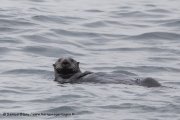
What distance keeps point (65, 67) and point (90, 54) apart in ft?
9.84

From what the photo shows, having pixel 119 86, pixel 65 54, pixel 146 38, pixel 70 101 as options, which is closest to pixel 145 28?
pixel 146 38

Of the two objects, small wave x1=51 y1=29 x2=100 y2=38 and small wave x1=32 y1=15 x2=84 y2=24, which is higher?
small wave x1=32 y1=15 x2=84 y2=24

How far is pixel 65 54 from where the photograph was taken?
1784 centimetres

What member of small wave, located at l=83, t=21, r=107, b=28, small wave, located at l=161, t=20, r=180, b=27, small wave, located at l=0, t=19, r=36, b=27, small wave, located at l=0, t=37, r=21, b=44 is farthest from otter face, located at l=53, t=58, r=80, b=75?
small wave, located at l=161, t=20, r=180, b=27

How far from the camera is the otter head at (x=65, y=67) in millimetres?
14852

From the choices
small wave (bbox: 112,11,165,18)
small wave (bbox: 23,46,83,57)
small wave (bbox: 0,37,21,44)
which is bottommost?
small wave (bbox: 23,46,83,57)

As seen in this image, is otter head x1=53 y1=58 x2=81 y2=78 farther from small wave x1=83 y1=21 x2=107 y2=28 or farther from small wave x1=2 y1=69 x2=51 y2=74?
small wave x1=83 y1=21 x2=107 y2=28

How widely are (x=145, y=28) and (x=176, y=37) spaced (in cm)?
135

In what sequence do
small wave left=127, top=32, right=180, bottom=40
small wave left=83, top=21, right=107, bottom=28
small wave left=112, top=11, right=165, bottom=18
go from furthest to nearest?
small wave left=112, top=11, right=165, bottom=18 < small wave left=83, top=21, right=107, bottom=28 < small wave left=127, top=32, right=180, bottom=40

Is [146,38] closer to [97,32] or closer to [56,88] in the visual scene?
[97,32]

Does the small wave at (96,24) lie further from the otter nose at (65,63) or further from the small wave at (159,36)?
the otter nose at (65,63)

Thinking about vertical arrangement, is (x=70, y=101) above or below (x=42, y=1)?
below

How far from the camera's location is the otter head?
1485cm

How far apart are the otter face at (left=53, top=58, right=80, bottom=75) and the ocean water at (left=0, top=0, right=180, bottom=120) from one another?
32cm
